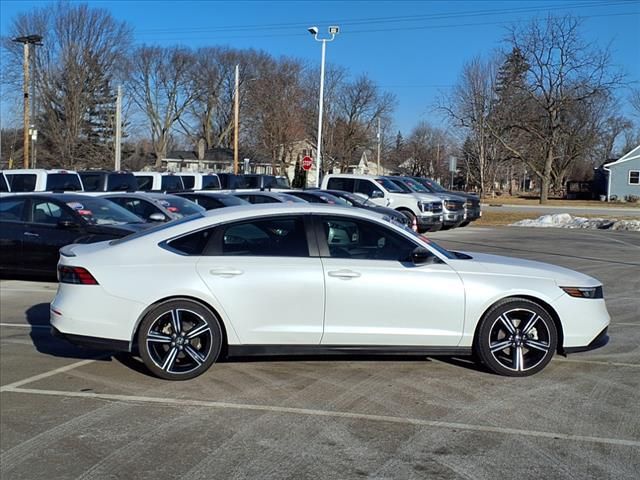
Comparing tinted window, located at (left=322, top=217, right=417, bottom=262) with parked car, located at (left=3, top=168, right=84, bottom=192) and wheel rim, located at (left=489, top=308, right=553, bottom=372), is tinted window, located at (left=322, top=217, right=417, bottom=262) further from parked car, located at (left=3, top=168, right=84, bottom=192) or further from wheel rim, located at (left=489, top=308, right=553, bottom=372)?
parked car, located at (left=3, top=168, right=84, bottom=192)

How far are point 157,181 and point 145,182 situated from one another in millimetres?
437

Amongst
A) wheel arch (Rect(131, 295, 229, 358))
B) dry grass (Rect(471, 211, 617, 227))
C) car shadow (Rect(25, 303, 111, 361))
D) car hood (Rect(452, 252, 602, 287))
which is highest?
car hood (Rect(452, 252, 602, 287))

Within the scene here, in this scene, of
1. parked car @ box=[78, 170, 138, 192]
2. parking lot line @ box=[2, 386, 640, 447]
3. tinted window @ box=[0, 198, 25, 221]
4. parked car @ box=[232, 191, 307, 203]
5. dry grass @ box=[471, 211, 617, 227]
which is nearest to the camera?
parking lot line @ box=[2, 386, 640, 447]

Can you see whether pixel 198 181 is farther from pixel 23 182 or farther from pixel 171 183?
pixel 23 182

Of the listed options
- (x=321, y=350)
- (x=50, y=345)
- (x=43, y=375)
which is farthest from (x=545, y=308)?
(x=50, y=345)

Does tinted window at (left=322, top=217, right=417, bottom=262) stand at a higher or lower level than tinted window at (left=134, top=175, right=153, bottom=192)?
lower

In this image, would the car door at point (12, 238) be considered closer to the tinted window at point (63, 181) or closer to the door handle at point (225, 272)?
the door handle at point (225, 272)

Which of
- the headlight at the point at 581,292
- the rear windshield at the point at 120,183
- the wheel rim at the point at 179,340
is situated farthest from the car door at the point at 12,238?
the rear windshield at the point at 120,183

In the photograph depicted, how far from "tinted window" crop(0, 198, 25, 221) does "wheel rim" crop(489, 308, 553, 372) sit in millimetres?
8515

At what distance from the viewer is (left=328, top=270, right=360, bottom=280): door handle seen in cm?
578

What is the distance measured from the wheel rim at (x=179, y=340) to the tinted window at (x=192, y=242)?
52 cm

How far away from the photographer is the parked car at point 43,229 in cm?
1105

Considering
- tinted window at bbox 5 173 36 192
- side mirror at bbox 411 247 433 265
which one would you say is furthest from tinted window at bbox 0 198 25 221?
tinted window at bbox 5 173 36 192

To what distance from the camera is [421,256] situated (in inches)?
230
